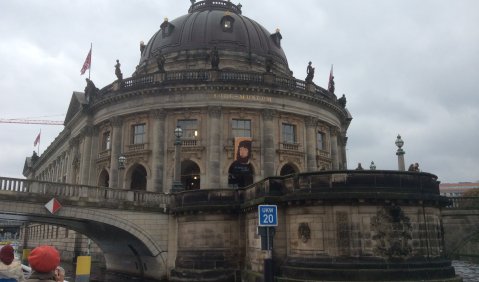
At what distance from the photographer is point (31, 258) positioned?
16.9ft

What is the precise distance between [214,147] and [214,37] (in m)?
14.9

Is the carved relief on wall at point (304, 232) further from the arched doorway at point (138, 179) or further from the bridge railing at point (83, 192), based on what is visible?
the arched doorway at point (138, 179)

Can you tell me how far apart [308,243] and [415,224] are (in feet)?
17.9

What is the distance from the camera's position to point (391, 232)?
2258 cm

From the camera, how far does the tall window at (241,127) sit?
41.0m

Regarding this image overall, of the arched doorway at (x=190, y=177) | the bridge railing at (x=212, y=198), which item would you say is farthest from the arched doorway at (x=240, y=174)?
the bridge railing at (x=212, y=198)

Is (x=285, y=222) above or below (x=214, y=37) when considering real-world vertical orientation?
below

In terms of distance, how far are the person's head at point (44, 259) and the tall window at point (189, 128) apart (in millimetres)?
35423

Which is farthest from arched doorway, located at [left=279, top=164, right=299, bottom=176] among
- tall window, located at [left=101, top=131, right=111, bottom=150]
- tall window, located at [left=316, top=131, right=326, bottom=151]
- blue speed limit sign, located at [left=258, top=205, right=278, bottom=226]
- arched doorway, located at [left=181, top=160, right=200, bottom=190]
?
blue speed limit sign, located at [left=258, top=205, right=278, bottom=226]

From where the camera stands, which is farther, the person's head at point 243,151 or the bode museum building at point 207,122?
the bode museum building at point 207,122

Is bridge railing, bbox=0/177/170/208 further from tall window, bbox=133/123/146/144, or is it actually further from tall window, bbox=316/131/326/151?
tall window, bbox=316/131/326/151

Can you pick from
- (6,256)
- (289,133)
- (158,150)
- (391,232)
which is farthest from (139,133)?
(6,256)

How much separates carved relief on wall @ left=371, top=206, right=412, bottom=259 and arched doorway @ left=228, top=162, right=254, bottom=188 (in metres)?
18.2

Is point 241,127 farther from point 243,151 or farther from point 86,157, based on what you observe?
point 86,157
